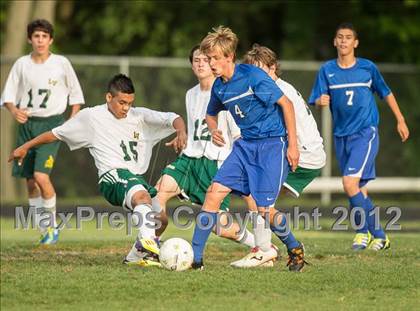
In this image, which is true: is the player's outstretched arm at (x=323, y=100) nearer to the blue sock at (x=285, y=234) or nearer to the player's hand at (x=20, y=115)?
the blue sock at (x=285, y=234)

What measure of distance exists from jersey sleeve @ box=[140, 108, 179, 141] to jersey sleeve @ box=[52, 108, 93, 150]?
21.9 inches

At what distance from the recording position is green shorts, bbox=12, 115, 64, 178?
12984mm

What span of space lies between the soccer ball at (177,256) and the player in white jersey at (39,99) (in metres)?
4.01

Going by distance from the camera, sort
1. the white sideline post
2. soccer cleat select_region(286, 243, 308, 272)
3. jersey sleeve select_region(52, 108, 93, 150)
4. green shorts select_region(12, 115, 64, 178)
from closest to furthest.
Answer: soccer cleat select_region(286, 243, 308, 272) < jersey sleeve select_region(52, 108, 93, 150) < green shorts select_region(12, 115, 64, 178) < the white sideline post

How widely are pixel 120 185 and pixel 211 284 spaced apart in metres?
1.83

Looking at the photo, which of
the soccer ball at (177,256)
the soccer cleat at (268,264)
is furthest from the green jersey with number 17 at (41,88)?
the soccer ball at (177,256)

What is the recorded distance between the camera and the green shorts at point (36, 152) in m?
13.0

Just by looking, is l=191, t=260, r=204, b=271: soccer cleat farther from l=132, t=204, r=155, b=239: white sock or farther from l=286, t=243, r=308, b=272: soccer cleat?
l=286, t=243, r=308, b=272: soccer cleat

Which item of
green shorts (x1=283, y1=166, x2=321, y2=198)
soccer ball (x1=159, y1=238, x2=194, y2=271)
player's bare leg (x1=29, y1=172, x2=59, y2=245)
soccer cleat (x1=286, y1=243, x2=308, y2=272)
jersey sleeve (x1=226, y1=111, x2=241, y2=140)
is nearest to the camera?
soccer ball (x1=159, y1=238, x2=194, y2=271)

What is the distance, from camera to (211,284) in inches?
335

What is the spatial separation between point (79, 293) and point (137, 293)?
440 mm

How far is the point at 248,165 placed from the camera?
941cm

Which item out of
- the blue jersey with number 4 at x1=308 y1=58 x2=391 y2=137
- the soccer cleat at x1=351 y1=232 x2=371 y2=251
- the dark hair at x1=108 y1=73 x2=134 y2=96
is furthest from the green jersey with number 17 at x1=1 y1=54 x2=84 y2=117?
the soccer cleat at x1=351 y1=232 x2=371 y2=251

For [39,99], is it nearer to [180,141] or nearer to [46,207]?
[46,207]
